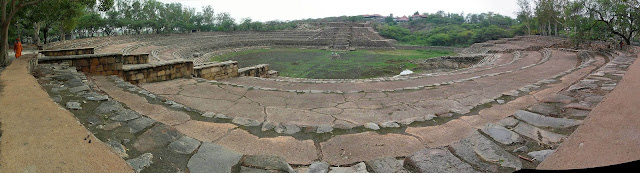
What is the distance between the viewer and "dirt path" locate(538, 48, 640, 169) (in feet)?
6.18

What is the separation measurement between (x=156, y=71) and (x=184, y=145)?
20.0 feet

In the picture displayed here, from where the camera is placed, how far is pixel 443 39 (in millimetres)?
43156

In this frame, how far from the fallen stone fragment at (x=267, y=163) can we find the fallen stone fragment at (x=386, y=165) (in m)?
0.75

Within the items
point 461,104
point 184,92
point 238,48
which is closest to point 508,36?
point 238,48

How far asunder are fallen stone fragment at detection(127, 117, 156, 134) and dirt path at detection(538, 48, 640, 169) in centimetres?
373

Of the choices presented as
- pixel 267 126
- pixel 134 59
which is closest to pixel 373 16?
pixel 134 59

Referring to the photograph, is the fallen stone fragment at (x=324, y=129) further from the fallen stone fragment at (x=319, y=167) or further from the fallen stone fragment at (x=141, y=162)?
the fallen stone fragment at (x=141, y=162)

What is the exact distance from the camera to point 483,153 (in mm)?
2830

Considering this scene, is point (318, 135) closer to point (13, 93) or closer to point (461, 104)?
A: point (461, 104)

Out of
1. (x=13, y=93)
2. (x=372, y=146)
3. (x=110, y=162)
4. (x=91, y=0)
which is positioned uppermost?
(x=91, y=0)

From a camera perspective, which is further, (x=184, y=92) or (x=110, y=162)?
(x=184, y=92)

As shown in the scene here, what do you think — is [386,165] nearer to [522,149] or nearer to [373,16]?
[522,149]

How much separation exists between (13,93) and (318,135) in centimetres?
412

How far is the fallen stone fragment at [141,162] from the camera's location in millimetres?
2504
